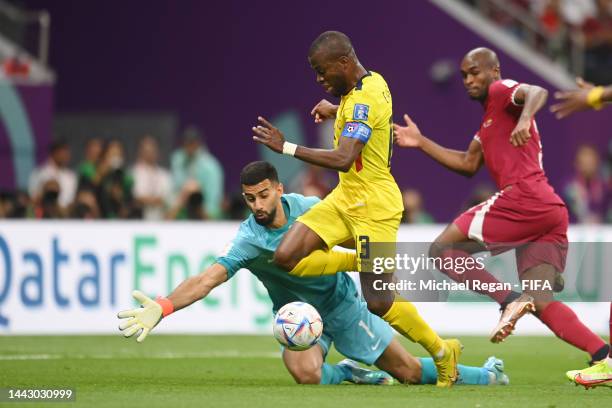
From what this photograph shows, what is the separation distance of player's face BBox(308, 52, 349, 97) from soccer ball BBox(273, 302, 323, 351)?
1.65m

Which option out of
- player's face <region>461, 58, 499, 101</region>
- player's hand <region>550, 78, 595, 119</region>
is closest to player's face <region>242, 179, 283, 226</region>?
player's face <region>461, 58, 499, 101</region>

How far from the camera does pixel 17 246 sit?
14641mm

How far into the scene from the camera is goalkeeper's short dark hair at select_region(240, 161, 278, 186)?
377 inches

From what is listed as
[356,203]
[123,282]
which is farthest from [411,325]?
[123,282]

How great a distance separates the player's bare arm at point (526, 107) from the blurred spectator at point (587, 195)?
901cm

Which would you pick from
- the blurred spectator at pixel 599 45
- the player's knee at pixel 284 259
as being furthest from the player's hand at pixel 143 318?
the blurred spectator at pixel 599 45

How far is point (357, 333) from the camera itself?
998 cm

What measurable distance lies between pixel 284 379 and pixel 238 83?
1257 cm

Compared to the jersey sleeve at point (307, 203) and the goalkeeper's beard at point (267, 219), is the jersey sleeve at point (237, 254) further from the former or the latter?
the jersey sleeve at point (307, 203)

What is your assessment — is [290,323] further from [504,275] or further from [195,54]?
[195,54]

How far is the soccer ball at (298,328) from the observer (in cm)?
919

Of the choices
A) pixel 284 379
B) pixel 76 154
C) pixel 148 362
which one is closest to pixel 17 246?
pixel 148 362

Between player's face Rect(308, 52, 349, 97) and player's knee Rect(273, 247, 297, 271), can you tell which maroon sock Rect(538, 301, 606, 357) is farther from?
→ player's face Rect(308, 52, 349, 97)

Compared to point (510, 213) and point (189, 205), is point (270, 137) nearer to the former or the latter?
point (510, 213)
